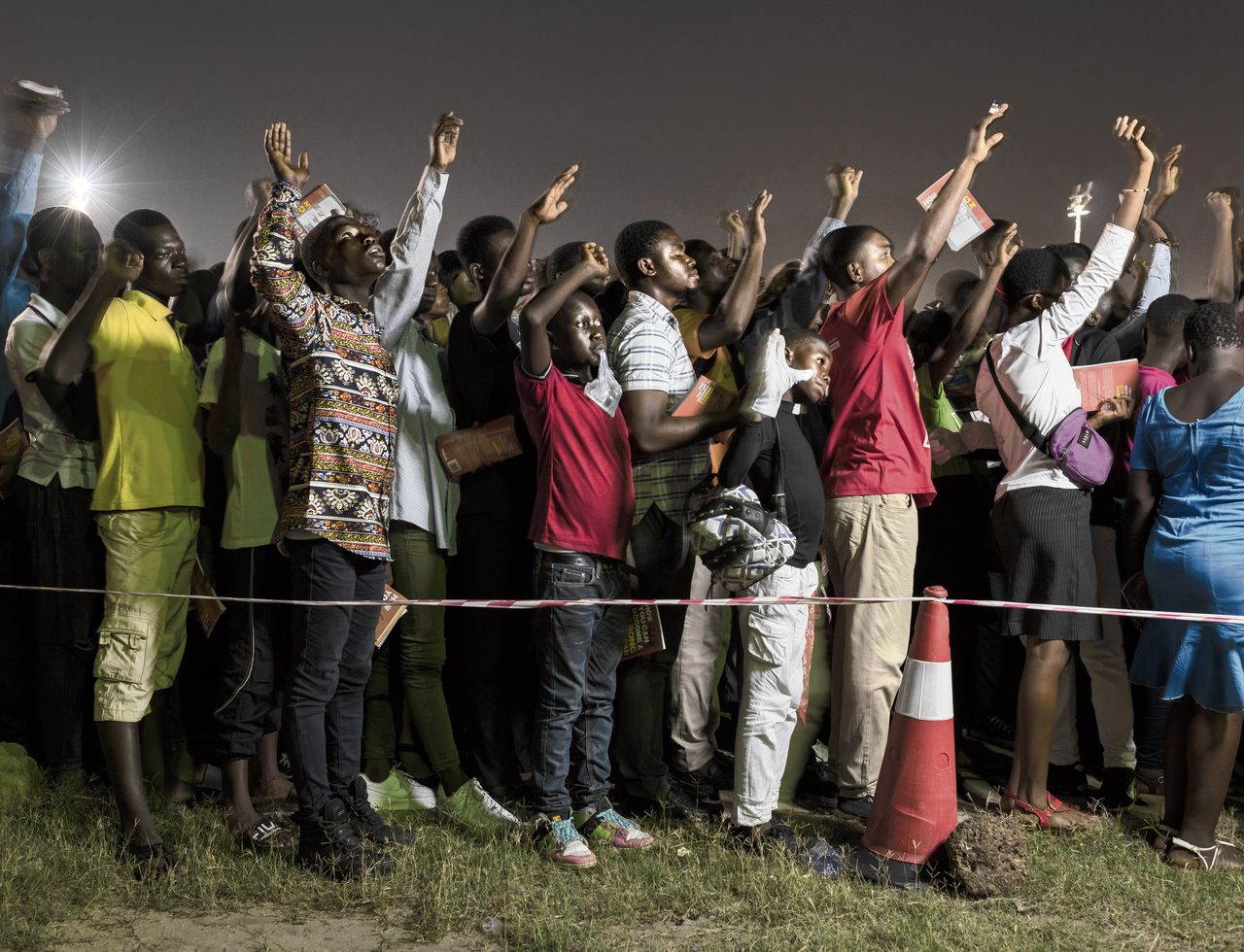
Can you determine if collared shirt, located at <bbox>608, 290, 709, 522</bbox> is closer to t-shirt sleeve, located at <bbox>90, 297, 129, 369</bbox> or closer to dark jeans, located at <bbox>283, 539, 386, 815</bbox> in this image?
dark jeans, located at <bbox>283, 539, 386, 815</bbox>

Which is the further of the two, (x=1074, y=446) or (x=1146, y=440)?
(x=1074, y=446)

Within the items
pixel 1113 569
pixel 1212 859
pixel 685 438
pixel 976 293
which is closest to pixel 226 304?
pixel 685 438

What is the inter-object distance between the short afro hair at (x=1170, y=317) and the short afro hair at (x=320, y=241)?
332 cm

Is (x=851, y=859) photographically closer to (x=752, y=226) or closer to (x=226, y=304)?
(x=752, y=226)

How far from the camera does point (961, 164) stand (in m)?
4.33

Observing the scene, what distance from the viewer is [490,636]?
4.36 m

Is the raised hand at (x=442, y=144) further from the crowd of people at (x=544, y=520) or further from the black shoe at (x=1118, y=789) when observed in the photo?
the black shoe at (x=1118, y=789)

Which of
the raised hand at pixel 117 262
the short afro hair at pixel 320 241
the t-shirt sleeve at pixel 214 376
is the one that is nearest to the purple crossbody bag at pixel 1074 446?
the short afro hair at pixel 320 241

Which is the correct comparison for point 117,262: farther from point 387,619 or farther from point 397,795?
point 397,795

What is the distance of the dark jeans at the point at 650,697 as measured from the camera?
4254 millimetres

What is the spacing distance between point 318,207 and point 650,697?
2199 millimetres

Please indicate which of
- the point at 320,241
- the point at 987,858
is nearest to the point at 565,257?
the point at 320,241

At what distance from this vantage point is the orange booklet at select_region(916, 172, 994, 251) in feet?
14.8

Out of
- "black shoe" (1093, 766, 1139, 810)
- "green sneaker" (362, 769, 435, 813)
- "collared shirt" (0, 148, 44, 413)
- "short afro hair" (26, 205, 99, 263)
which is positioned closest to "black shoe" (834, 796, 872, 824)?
"black shoe" (1093, 766, 1139, 810)
